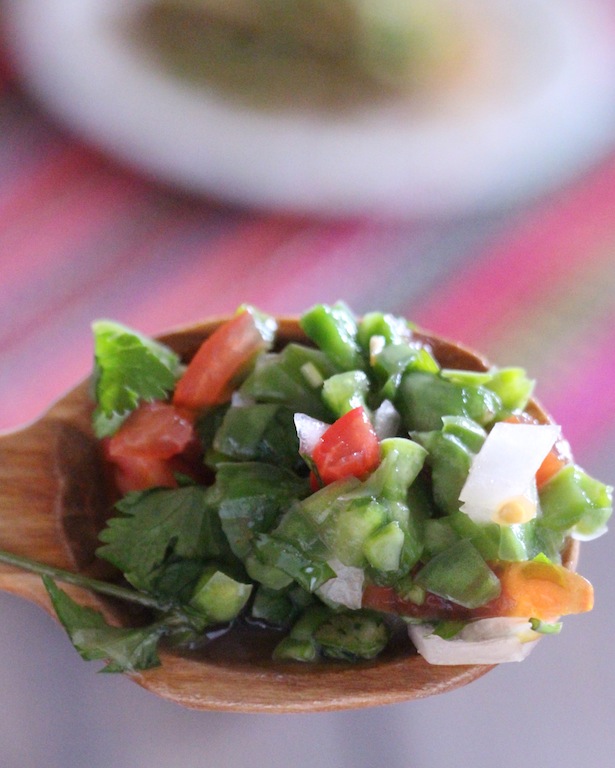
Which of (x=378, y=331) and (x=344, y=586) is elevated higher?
(x=378, y=331)

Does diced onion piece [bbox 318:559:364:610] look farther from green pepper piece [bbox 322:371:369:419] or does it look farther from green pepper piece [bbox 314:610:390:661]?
green pepper piece [bbox 322:371:369:419]

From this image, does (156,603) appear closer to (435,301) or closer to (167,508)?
(167,508)

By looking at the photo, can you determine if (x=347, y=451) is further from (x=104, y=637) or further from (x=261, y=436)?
(x=104, y=637)

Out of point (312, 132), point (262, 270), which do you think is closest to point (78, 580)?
point (262, 270)

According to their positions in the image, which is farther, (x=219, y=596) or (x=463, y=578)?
(x=219, y=596)

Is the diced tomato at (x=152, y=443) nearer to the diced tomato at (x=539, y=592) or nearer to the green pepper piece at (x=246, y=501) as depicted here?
the green pepper piece at (x=246, y=501)
